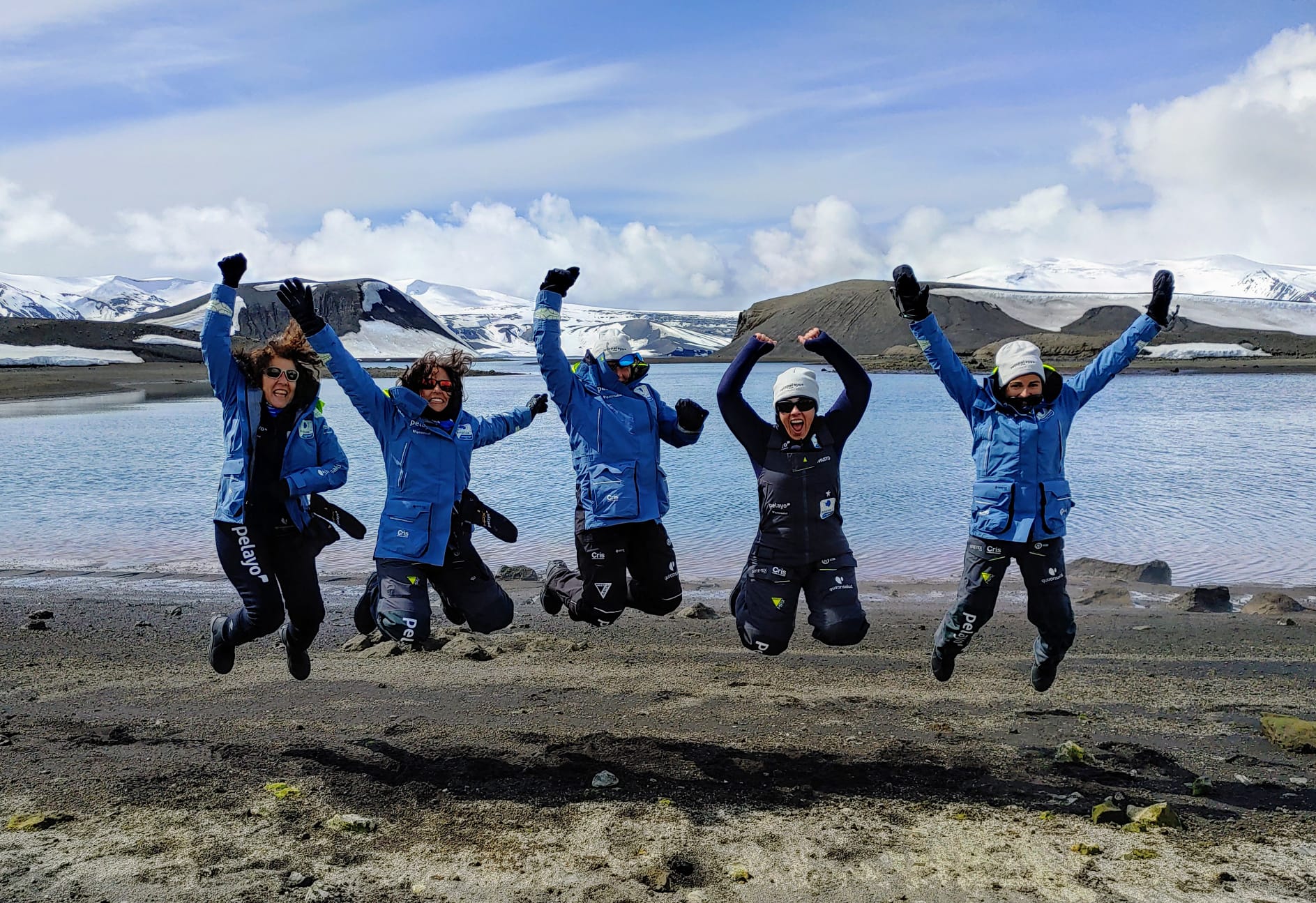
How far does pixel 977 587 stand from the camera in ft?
22.0

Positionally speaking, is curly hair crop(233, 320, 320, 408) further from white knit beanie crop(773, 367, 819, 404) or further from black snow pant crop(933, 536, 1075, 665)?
black snow pant crop(933, 536, 1075, 665)

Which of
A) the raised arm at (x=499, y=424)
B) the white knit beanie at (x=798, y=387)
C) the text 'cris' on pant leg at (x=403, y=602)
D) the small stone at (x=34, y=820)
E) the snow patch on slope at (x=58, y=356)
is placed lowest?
the small stone at (x=34, y=820)

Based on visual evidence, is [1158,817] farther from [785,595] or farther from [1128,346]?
[1128,346]

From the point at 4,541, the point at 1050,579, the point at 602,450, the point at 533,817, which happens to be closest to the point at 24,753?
the point at 533,817

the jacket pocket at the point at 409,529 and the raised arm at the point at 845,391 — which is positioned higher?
the raised arm at the point at 845,391

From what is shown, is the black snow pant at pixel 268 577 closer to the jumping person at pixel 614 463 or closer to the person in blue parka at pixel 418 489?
the person in blue parka at pixel 418 489

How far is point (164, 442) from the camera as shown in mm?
34938

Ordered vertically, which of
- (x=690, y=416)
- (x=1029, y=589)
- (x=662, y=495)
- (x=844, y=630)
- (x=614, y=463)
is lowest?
(x=844, y=630)

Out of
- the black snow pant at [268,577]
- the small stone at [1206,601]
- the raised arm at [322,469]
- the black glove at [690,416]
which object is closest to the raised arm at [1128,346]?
the black glove at [690,416]

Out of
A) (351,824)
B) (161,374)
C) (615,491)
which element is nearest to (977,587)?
(615,491)

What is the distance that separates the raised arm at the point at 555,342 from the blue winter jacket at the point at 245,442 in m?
1.56

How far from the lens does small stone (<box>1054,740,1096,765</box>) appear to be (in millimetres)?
6477

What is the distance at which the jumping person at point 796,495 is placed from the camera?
6848 mm

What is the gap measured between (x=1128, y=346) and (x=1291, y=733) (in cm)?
277
